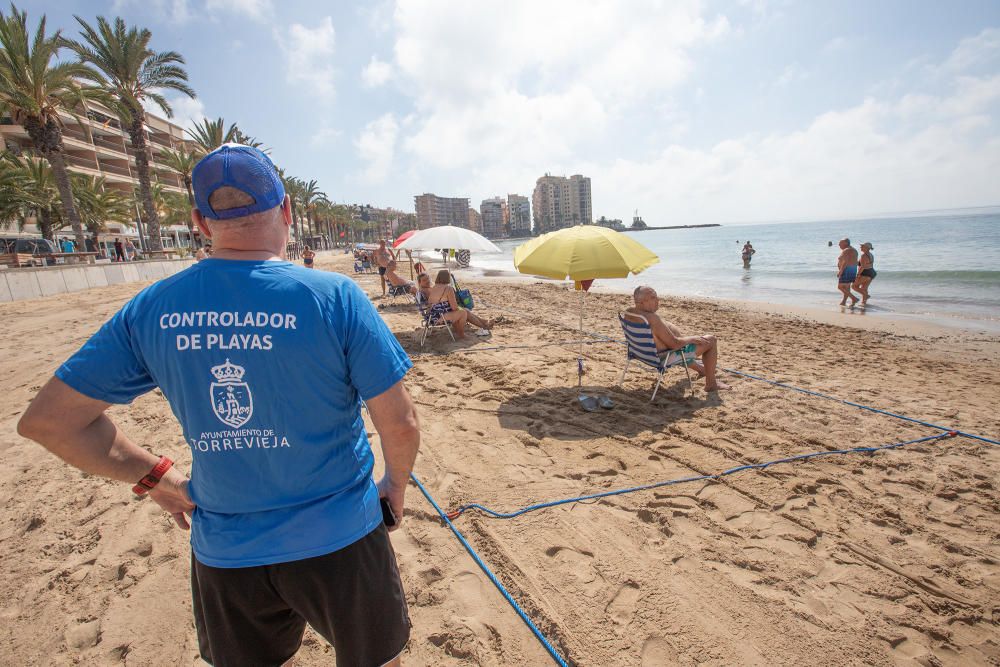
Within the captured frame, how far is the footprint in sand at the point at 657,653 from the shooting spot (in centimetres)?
196

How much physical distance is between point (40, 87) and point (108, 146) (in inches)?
1209

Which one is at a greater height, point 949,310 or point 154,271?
point 154,271

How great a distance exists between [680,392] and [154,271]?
2177cm

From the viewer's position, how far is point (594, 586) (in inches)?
93.0

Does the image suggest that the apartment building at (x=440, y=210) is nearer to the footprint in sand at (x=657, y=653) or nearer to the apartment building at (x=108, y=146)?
the apartment building at (x=108, y=146)

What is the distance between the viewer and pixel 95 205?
30.0 meters

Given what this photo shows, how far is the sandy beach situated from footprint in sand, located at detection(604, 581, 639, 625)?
0.01m

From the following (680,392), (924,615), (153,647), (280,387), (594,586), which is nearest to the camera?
(280,387)

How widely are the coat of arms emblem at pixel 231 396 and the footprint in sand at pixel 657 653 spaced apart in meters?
1.97

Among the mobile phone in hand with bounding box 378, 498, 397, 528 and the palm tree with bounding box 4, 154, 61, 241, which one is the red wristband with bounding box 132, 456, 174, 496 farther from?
the palm tree with bounding box 4, 154, 61, 241

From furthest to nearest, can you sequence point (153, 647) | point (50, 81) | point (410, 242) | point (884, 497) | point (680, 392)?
point (50, 81), point (410, 242), point (680, 392), point (884, 497), point (153, 647)

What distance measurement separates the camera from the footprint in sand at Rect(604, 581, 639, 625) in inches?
85.4

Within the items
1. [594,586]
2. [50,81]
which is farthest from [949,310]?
[50,81]

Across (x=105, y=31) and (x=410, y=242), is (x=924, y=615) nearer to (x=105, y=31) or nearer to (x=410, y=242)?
(x=410, y=242)
